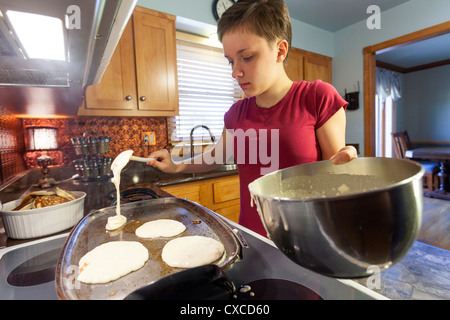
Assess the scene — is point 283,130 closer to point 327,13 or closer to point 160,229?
point 160,229

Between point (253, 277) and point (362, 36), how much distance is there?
13.1 feet

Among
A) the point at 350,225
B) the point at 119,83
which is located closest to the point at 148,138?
the point at 119,83

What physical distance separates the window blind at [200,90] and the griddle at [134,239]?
185 centimetres

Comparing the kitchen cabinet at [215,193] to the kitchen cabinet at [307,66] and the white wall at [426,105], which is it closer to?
the kitchen cabinet at [307,66]

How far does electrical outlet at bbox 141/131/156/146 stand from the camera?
2.58m

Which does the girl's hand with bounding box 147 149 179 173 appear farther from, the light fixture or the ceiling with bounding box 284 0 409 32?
the ceiling with bounding box 284 0 409 32

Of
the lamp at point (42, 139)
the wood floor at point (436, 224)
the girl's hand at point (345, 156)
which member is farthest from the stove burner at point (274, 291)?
the wood floor at point (436, 224)

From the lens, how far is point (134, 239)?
75 cm

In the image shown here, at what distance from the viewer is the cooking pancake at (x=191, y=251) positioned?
0.60 m

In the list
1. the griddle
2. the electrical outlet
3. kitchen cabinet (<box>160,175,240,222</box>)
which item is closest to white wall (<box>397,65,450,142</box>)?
kitchen cabinet (<box>160,175,240,222</box>)

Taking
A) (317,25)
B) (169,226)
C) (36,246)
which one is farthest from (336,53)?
(36,246)
